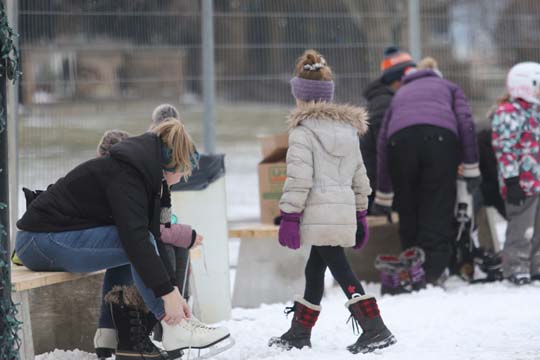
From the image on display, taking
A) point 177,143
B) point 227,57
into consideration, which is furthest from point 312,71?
point 227,57

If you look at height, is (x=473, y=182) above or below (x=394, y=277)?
above

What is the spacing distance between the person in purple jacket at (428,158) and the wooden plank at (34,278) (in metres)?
2.90

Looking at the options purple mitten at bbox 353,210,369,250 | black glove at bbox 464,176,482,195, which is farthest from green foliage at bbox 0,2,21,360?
black glove at bbox 464,176,482,195

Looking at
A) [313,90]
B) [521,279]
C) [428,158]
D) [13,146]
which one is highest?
[313,90]

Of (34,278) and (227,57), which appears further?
(227,57)

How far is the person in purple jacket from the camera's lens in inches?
277

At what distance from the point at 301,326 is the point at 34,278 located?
1420 millimetres

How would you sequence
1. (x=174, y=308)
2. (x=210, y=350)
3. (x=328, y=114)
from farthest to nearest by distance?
(x=328, y=114) < (x=210, y=350) < (x=174, y=308)

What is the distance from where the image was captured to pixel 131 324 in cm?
495

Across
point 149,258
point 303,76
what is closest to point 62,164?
point 303,76

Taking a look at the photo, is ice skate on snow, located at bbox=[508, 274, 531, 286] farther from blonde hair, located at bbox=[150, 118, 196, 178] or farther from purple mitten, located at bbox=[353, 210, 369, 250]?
blonde hair, located at bbox=[150, 118, 196, 178]

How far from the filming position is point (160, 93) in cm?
852

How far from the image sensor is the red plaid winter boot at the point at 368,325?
5.15 m

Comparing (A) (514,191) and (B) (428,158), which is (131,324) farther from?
(A) (514,191)
